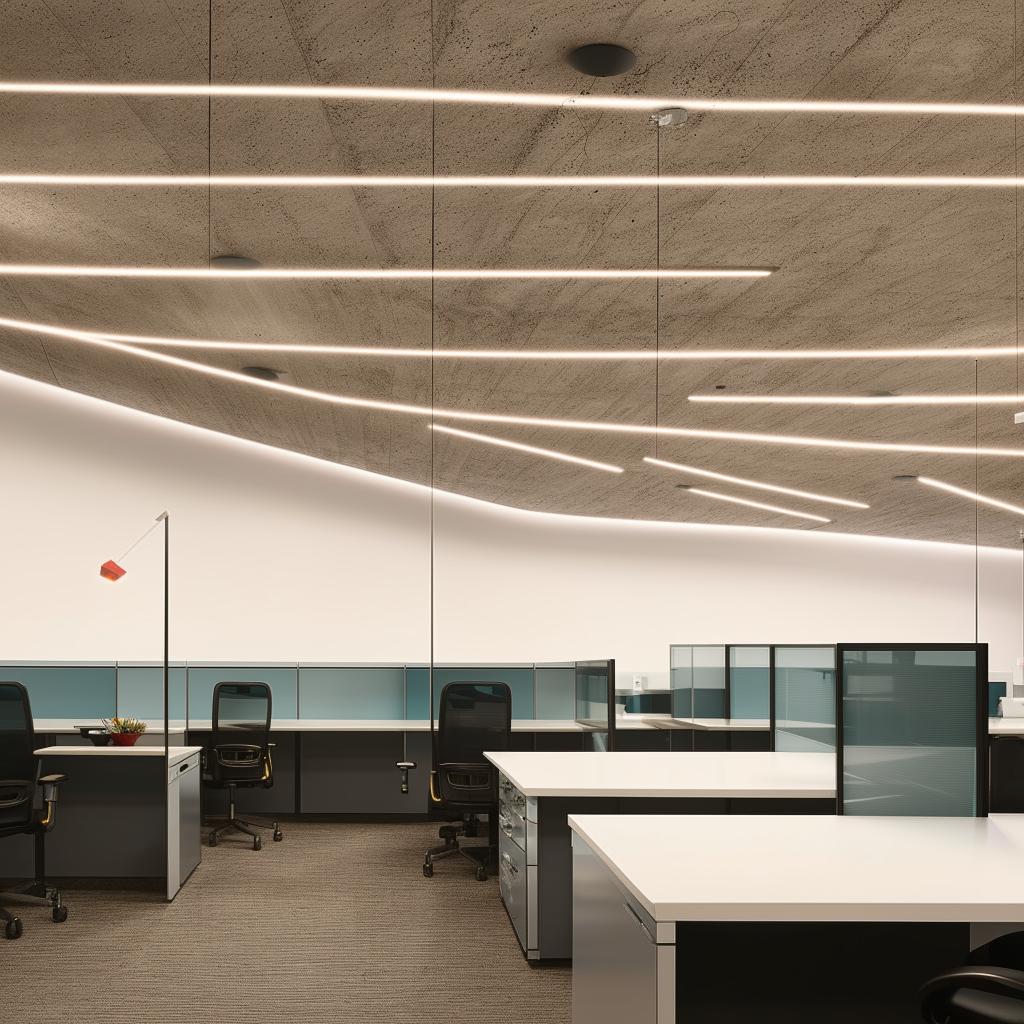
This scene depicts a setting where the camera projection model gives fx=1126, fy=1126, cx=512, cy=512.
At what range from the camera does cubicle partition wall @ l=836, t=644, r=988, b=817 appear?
10.1 ft

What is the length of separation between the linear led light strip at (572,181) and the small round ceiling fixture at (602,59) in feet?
2.65

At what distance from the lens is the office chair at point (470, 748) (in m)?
6.69

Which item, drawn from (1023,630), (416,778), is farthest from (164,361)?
(1023,630)

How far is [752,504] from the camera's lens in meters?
11.8

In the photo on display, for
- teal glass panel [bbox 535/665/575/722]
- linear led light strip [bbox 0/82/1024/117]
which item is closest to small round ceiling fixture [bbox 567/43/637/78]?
linear led light strip [bbox 0/82/1024/117]

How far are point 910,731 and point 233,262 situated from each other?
3837 millimetres

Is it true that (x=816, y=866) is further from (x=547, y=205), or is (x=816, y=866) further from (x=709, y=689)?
(x=709, y=689)

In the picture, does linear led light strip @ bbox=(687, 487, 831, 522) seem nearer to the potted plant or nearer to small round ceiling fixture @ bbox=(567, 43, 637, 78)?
the potted plant

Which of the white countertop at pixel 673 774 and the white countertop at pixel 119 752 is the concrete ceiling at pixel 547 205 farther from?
the white countertop at pixel 119 752

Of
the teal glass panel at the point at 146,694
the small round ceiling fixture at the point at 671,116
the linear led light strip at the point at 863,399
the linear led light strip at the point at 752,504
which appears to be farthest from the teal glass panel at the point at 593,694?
the teal glass panel at the point at 146,694

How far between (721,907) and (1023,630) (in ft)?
48.0

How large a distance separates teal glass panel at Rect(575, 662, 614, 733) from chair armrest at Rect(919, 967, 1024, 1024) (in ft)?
15.7

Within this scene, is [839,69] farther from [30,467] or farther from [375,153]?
[30,467]

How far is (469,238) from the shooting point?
487cm
